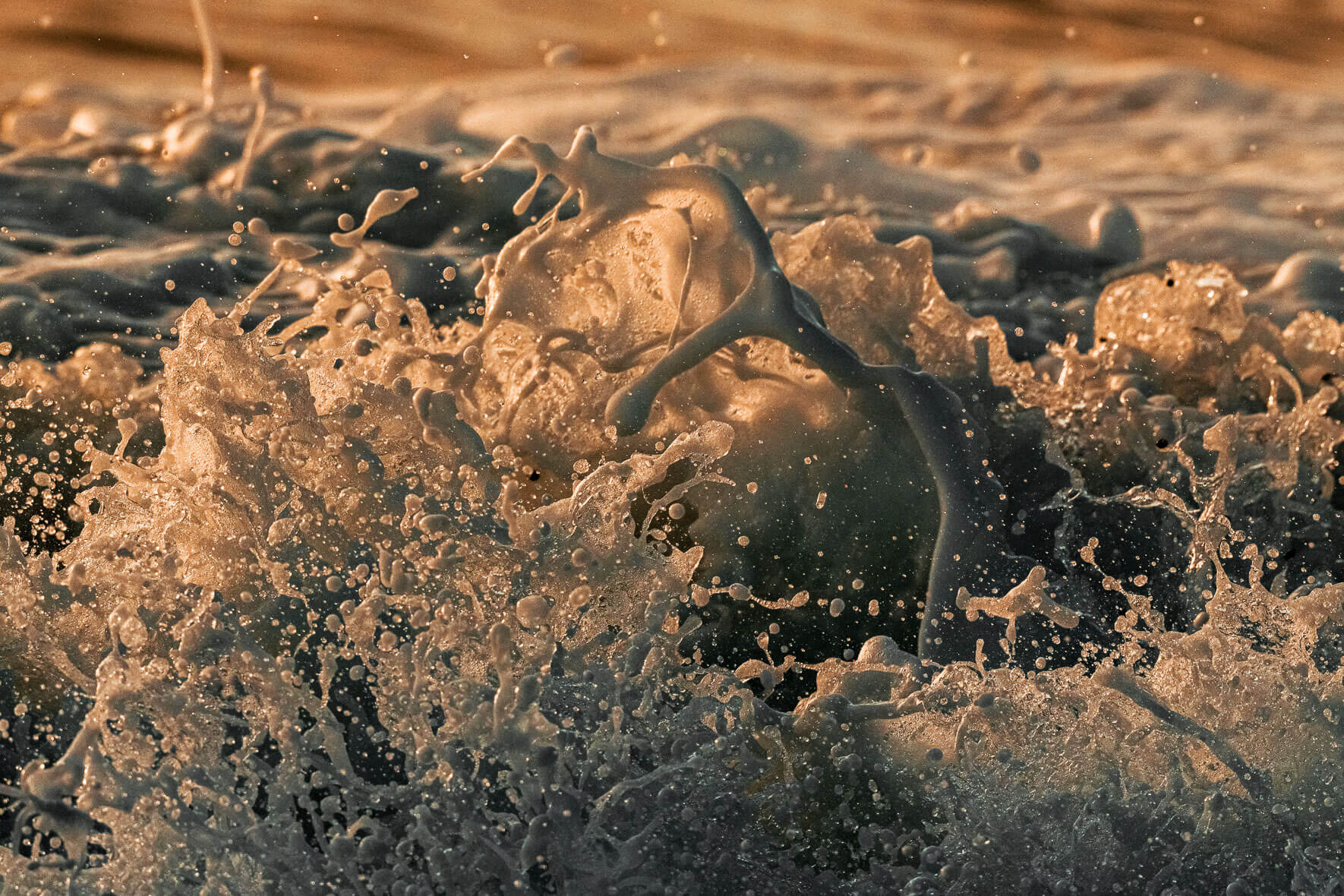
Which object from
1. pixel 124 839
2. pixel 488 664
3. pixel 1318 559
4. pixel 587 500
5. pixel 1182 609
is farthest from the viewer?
pixel 1318 559

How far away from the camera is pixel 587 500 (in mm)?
2051

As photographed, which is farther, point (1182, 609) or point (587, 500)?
point (1182, 609)

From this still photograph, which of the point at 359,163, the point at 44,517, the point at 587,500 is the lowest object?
the point at 44,517

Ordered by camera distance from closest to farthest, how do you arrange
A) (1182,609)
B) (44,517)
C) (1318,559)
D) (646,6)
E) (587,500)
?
1. (587,500)
2. (1182,609)
3. (44,517)
4. (646,6)
5. (1318,559)

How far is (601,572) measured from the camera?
204 cm

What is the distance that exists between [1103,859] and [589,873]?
84 centimetres

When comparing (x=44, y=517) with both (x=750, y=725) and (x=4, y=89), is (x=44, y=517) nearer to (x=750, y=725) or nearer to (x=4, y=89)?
(x=4, y=89)

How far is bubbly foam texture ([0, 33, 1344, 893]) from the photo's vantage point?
1842 mm

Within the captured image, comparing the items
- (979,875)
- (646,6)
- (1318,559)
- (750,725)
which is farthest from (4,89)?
(1318,559)

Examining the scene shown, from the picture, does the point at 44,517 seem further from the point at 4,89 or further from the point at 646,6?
the point at 646,6

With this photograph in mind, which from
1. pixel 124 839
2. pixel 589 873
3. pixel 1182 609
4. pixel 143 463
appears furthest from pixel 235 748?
pixel 1182 609

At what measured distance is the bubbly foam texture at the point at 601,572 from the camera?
1842mm

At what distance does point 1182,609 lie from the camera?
2703mm

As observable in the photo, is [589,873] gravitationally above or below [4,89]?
below
